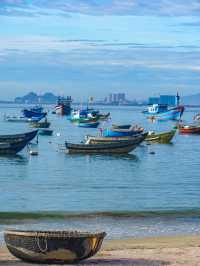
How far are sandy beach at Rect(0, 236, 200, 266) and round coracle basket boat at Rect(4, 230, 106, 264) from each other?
240 mm

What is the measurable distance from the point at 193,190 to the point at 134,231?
1400 centimetres

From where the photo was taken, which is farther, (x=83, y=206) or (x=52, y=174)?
(x=52, y=174)

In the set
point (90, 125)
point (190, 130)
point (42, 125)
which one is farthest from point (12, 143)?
point (90, 125)

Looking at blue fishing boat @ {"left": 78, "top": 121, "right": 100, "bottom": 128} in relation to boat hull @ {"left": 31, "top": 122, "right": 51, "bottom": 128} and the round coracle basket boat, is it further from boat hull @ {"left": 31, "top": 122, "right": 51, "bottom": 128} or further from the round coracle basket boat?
the round coracle basket boat

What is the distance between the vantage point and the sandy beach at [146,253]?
14.9 meters

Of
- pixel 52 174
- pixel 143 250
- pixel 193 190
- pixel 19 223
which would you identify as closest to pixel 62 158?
pixel 52 174

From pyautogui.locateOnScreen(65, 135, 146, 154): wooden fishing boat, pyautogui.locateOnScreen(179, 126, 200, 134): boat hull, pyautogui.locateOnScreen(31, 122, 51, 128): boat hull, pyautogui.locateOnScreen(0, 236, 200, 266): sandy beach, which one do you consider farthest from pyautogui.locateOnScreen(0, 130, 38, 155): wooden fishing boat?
pyautogui.locateOnScreen(31, 122, 51, 128): boat hull

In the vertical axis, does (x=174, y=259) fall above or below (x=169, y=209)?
above

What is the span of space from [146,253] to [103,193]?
17770 millimetres

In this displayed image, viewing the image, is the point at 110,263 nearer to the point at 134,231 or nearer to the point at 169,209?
the point at 134,231

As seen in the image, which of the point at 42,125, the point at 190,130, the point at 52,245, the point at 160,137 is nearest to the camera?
the point at 52,245

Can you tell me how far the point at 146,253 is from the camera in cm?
1609

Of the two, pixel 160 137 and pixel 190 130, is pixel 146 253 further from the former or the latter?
pixel 190 130

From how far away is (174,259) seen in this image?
15.3m
